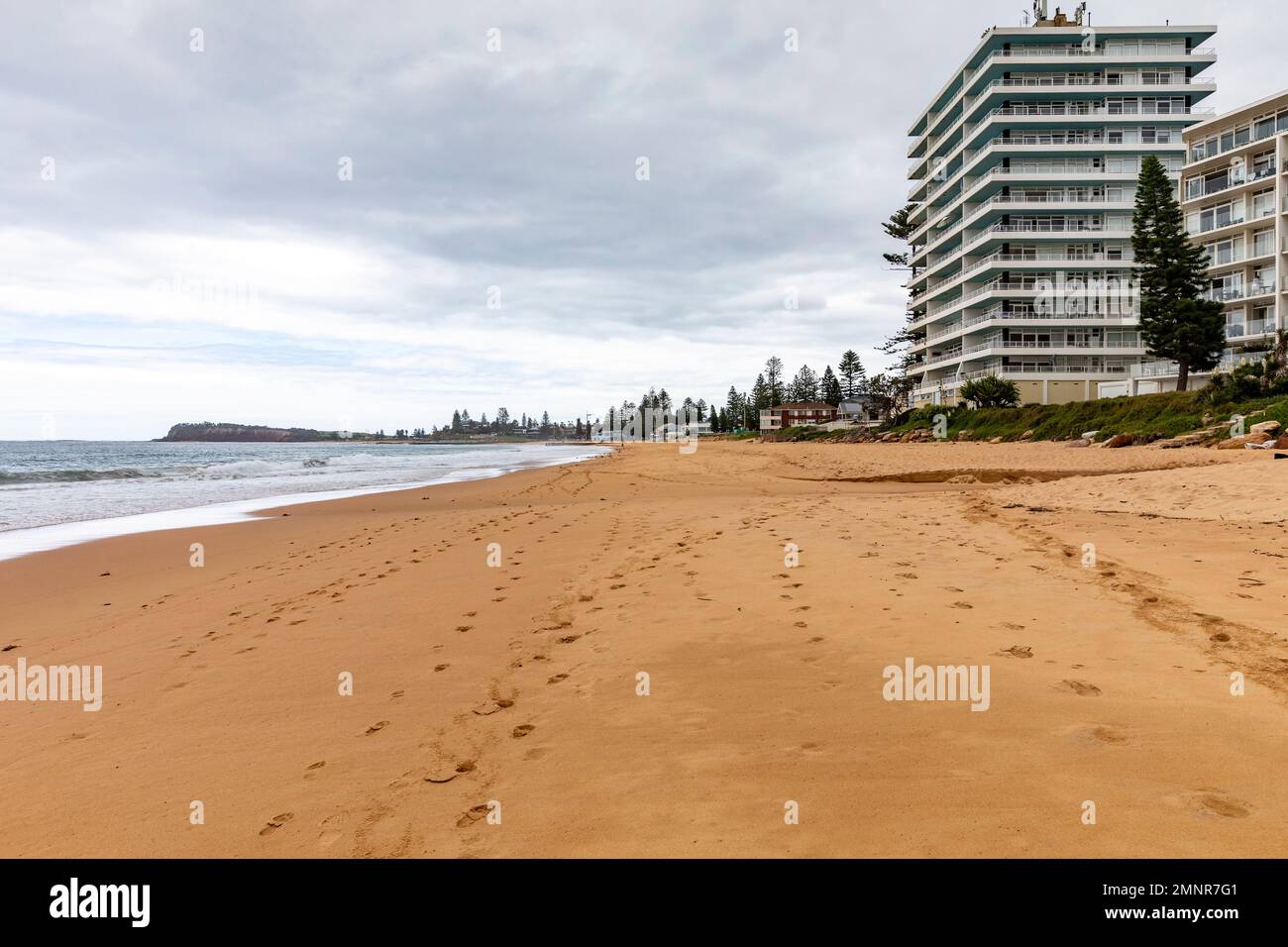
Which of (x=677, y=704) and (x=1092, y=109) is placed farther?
(x=1092, y=109)

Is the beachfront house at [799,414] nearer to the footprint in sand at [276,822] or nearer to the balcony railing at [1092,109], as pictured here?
the balcony railing at [1092,109]

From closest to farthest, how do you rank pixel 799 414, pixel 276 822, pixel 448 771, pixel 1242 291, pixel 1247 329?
1. pixel 276 822
2. pixel 448 771
3. pixel 1247 329
4. pixel 1242 291
5. pixel 799 414

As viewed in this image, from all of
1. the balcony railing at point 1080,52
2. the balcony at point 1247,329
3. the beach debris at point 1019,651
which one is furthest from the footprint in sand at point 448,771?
the balcony railing at point 1080,52

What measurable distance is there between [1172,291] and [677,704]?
190 feet

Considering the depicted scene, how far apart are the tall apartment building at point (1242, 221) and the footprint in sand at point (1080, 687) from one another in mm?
56587

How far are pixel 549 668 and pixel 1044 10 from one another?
105 meters

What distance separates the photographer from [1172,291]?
4625 centimetres

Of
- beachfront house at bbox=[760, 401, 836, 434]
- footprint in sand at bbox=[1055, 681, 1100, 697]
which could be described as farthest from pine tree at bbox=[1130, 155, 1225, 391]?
beachfront house at bbox=[760, 401, 836, 434]

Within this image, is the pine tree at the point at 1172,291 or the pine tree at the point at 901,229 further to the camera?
the pine tree at the point at 901,229

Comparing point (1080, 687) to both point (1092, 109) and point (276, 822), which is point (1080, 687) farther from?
point (1092, 109)

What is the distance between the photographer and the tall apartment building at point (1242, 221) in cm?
→ 4922

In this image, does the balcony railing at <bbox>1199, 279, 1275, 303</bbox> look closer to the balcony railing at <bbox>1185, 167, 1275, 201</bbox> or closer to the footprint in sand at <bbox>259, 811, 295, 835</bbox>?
the balcony railing at <bbox>1185, 167, 1275, 201</bbox>

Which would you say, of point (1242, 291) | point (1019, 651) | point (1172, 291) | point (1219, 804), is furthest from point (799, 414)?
point (1219, 804)

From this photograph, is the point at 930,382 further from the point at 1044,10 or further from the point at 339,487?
the point at 339,487
